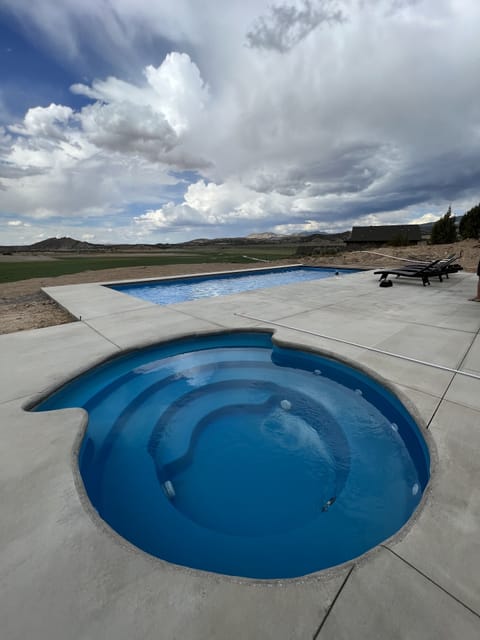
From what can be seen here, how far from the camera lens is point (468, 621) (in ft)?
4.60

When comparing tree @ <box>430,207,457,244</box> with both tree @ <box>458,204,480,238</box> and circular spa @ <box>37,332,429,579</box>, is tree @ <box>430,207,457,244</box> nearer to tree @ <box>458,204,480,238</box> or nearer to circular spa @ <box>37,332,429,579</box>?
tree @ <box>458,204,480,238</box>

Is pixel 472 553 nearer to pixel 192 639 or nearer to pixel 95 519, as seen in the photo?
pixel 192 639

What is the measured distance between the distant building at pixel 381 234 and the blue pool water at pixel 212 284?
41135mm

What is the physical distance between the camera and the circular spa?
242 cm

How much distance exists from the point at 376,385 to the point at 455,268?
1240 centimetres

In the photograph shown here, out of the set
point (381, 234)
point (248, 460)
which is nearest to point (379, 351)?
point (248, 460)

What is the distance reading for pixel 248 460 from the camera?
11.0 ft

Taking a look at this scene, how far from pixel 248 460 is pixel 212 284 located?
11729mm

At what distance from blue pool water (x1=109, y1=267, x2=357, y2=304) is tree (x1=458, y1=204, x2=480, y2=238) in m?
28.7

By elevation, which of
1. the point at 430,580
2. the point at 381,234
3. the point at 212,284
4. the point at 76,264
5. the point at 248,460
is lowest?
the point at 248,460

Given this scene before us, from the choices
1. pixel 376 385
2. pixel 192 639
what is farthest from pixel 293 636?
pixel 376 385

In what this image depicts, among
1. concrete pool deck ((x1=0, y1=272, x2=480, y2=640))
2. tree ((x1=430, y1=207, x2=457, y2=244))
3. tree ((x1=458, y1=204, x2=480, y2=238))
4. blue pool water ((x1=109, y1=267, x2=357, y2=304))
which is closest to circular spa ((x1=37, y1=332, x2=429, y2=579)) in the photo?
concrete pool deck ((x1=0, y1=272, x2=480, y2=640))

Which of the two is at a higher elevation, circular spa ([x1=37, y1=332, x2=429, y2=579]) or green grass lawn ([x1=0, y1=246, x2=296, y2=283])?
green grass lawn ([x1=0, y1=246, x2=296, y2=283])

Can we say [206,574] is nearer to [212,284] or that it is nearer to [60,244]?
[212,284]
